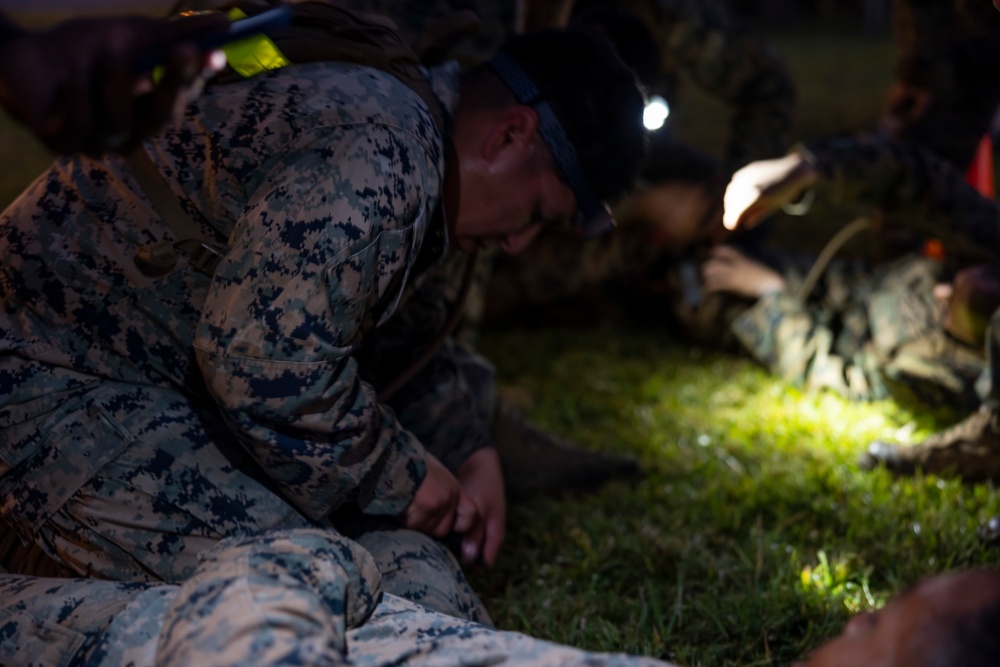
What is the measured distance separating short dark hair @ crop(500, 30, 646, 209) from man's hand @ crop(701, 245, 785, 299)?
91.6 inches

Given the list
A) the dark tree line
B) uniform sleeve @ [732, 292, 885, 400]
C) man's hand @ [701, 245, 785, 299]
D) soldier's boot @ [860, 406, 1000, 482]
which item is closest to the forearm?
soldier's boot @ [860, 406, 1000, 482]

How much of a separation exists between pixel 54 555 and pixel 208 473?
1.26ft

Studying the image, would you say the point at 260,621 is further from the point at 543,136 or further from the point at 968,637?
the point at 543,136

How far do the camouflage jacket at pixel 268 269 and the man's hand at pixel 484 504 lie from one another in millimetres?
426

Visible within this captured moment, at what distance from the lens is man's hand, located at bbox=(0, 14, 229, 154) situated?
4.26ft

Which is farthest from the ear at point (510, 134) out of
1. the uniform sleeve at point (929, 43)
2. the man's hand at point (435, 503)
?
the uniform sleeve at point (929, 43)

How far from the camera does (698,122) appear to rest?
9781 mm

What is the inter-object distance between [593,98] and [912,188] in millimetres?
2339

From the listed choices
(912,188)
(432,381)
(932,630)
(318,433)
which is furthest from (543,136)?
(912,188)

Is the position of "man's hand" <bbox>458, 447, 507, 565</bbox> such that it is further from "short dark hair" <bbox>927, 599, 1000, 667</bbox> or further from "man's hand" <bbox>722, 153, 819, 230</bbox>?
"man's hand" <bbox>722, 153, 819, 230</bbox>

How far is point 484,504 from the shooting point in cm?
272

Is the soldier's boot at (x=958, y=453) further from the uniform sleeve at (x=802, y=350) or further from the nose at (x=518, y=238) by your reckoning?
the nose at (x=518, y=238)

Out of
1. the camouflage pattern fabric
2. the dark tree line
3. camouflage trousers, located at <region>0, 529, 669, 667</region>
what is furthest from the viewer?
the dark tree line

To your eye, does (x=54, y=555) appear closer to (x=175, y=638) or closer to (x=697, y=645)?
(x=175, y=638)
